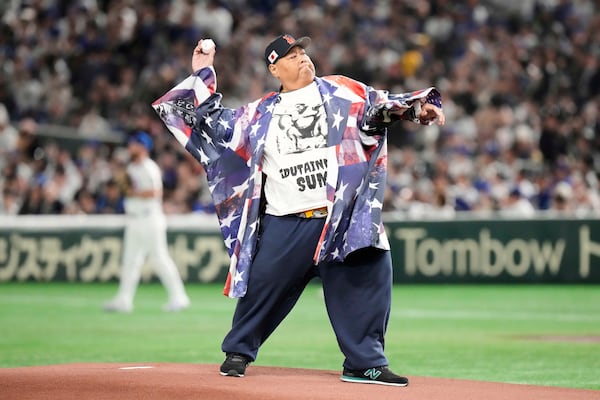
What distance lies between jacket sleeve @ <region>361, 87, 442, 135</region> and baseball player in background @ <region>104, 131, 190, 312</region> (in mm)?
9078

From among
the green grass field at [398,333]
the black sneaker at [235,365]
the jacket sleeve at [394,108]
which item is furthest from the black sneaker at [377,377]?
the green grass field at [398,333]

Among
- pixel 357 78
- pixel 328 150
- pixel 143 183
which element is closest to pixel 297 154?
pixel 328 150

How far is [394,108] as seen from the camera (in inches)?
294

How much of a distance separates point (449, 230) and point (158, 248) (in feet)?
20.7

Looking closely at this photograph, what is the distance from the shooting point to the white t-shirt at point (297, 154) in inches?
306

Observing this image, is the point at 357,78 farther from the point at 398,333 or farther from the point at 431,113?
the point at 431,113

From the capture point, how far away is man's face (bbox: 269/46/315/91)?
7.94 metres

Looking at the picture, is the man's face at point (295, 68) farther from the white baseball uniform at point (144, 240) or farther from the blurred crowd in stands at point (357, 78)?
the blurred crowd in stands at point (357, 78)

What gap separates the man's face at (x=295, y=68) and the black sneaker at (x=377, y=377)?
1909 mm

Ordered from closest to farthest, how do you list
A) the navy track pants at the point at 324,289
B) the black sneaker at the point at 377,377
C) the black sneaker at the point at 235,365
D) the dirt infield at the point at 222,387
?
the dirt infield at the point at 222,387
the black sneaker at the point at 377,377
the navy track pants at the point at 324,289
the black sneaker at the point at 235,365

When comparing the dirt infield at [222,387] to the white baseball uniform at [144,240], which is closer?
the dirt infield at [222,387]

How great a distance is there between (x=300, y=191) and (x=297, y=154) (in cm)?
24

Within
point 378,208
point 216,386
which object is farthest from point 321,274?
point 216,386

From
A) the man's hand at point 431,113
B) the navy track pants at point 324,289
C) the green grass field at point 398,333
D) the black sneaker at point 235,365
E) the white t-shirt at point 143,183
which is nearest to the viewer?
the man's hand at point 431,113
